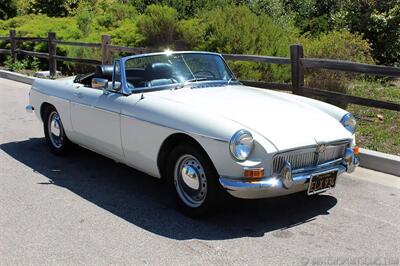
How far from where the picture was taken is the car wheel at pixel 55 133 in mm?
6645

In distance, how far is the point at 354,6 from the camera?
15938 mm

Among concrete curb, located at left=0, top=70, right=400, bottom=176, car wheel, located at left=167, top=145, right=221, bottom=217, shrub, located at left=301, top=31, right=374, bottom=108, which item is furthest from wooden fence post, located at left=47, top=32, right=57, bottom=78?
car wheel, located at left=167, top=145, right=221, bottom=217

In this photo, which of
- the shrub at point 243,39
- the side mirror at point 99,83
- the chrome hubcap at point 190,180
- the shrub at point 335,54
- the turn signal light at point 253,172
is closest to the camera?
the turn signal light at point 253,172

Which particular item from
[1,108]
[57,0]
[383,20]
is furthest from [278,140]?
[57,0]

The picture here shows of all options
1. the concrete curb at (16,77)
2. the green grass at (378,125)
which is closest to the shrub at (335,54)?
the green grass at (378,125)

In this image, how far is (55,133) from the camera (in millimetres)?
6770

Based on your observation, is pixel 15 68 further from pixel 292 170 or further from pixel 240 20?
pixel 292 170

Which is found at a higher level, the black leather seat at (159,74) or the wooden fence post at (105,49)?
the black leather seat at (159,74)

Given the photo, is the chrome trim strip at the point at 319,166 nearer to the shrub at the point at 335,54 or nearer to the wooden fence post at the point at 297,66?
the wooden fence post at the point at 297,66

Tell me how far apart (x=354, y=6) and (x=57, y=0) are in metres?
15.7

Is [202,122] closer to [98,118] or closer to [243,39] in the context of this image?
[98,118]

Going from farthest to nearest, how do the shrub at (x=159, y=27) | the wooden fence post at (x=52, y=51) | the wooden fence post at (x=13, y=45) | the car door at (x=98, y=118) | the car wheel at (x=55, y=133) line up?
the wooden fence post at (x=13, y=45), the wooden fence post at (x=52, y=51), the shrub at (x=159, y=27), the car wheel at (x=55, y=133), the car door at (x=98, y=118)

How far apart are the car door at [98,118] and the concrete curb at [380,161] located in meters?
2.97

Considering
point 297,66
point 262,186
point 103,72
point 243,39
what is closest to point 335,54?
point 243,39
